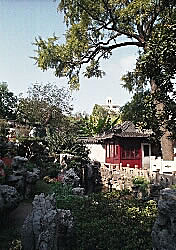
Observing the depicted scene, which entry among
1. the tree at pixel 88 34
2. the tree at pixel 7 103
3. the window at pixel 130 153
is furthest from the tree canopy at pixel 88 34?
the tree at pixel 7 103

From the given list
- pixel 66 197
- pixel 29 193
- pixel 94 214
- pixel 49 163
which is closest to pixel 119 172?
pixel 49 163

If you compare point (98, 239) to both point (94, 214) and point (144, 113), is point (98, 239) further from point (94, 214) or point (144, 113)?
point (144, 113)

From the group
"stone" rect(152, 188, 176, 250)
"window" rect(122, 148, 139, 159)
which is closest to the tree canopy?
"window" rect(122, 148, 139, 159)

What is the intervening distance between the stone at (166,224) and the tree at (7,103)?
29837mm

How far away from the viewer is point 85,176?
15.9 m

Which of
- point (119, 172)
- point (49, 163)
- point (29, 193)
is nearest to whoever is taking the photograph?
point (29, 193)

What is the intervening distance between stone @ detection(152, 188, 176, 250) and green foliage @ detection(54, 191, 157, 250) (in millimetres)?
1135

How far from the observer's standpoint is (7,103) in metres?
35.5

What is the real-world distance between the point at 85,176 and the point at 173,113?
10.7 metres

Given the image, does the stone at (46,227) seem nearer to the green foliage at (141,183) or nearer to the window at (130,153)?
the green foliage at (141,183)

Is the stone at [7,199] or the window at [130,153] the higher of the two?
the window at [130,153]

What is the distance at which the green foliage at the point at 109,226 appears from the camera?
4.99 meters

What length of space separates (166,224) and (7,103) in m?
33.9

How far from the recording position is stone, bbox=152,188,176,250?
3596 millimetres
